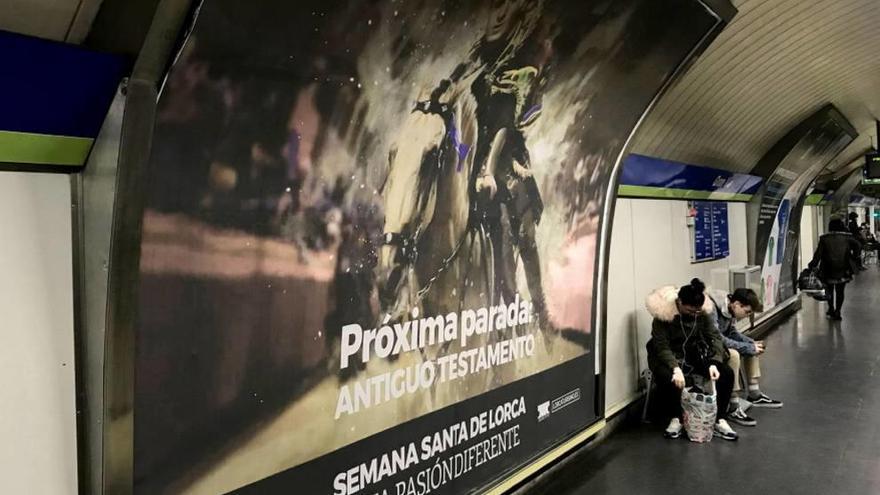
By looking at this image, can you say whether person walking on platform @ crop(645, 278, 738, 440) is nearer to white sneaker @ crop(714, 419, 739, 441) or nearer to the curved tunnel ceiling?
white sneaker @ crop(714, 419, 739, 441)

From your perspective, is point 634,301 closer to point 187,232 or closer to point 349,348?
point 349,348

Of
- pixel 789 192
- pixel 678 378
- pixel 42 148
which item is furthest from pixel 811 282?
pixel 42 148

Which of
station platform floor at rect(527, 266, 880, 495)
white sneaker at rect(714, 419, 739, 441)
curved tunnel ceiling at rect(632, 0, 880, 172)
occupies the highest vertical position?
curved tunnel ceiling at rect(632, 0, 880, 172)

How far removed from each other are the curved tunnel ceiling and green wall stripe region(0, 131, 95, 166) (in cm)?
399

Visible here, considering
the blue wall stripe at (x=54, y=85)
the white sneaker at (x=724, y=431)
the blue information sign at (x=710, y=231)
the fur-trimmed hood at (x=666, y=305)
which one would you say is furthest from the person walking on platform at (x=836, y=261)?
the blue wall stripe at (x=54, y=85)

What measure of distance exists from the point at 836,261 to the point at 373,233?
1042cm

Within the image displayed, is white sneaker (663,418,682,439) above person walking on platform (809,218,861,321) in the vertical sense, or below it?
below

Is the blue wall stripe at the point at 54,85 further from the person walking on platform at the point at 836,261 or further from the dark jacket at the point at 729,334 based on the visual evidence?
the person walking on platform at the point at 836,261

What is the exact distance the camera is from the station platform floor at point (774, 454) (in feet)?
14.4

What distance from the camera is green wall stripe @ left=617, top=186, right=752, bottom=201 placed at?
19.1 ft

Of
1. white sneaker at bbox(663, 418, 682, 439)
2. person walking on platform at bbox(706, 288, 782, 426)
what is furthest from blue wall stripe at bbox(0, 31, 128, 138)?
person walking on platform at bbox(706, 288, 782, 426)

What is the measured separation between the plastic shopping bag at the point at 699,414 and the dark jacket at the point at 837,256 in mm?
7070

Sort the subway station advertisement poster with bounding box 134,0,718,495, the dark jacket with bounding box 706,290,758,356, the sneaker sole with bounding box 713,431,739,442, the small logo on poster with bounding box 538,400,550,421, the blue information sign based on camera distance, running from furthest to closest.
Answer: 1. the blue information sign
2. the dark jacket with bounding box 706,290,758,356
3. the sneaker sole with bounding box 713,431,739,442
4. the small logo on poster with bounding box 538,400,550,421
5. the subway station advertisement poster with bounding box 134,0,718,495

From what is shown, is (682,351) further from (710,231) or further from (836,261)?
(836,261)
